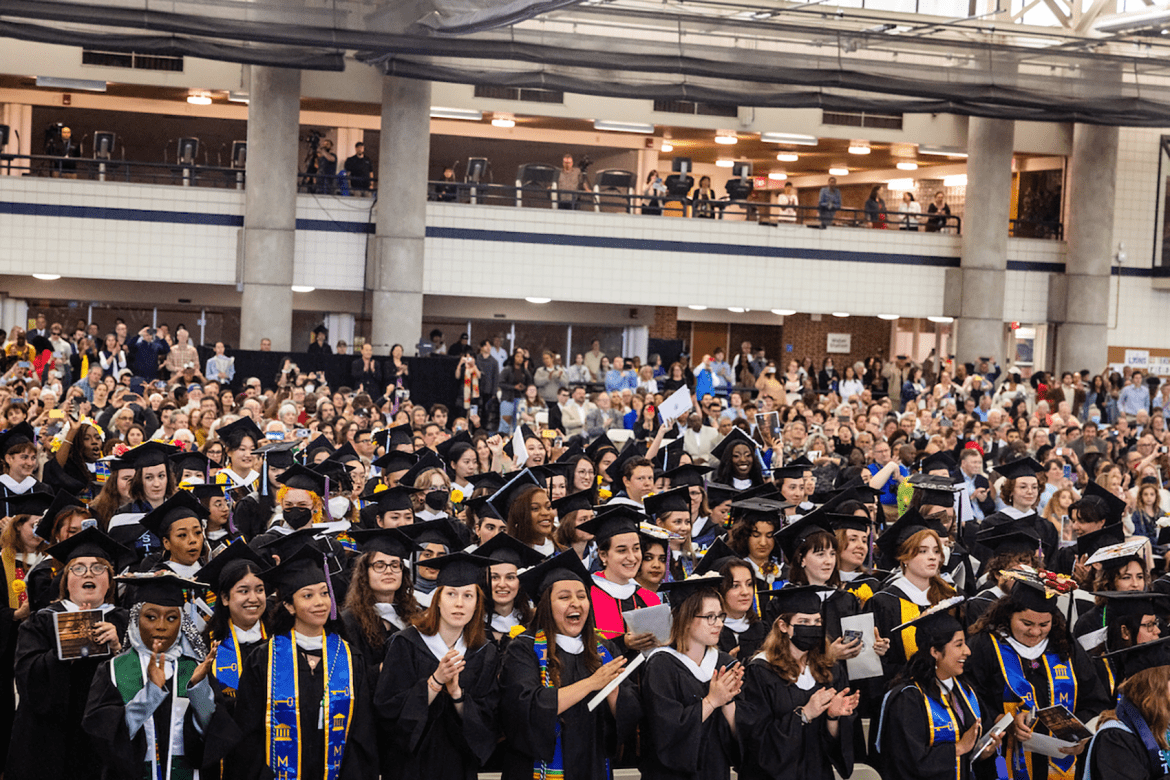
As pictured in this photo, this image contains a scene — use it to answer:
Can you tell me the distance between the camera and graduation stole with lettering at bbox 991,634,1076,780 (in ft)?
20.3

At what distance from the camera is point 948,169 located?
31047 millimetres

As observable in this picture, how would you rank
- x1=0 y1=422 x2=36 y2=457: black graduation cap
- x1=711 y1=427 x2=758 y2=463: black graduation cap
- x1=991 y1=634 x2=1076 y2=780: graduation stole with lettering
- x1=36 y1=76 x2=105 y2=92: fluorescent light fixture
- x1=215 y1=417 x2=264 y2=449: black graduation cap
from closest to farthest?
x1=991 y1=634 x2=1076 y2=780: graduation stole with lettering, x1=0 y1=422 x2=36 y2=457: black graduation cap, x1=215 y1=417 x2=264 y2=449: black graduation cap, x1=711 y1=427 x2=758 y2=463: black graduation cap, x1=36 y1=76 x2=105 y2=92: fluorescent light fixture

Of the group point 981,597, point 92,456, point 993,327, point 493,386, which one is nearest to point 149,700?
point 981,597

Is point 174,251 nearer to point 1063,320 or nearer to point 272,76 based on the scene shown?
point 272,76

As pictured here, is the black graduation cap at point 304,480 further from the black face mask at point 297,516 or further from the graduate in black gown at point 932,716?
the graduate in black gown at point 932,716

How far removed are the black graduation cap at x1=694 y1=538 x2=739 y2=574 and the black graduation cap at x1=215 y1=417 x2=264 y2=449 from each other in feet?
15.3

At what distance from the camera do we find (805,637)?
5.64 metres

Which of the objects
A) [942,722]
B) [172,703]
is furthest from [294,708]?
[942,722]

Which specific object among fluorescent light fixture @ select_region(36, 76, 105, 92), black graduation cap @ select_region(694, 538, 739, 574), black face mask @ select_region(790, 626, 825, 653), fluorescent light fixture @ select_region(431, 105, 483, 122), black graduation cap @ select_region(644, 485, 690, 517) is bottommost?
black face mask @ select_region(790, 626, 825, 653)

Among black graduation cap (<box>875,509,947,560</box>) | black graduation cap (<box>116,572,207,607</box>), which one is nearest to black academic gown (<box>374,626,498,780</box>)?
black graduation cap (<box>116,572,207,607</box>)

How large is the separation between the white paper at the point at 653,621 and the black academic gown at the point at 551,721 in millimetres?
264

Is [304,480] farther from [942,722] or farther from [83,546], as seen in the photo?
[942,722]

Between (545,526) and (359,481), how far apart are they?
2.34 meters

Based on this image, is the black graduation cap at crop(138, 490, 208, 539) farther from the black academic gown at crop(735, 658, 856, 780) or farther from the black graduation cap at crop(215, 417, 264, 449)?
the black academic gown at crop(735, 658, 856, 780)
